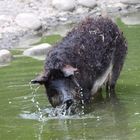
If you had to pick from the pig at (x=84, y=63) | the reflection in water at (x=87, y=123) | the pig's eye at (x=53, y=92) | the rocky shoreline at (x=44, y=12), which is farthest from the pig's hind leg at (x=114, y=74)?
the rocky shoreline at (x=44, y=12)

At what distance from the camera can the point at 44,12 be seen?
23484 mm

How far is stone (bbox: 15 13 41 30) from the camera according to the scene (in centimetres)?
2053

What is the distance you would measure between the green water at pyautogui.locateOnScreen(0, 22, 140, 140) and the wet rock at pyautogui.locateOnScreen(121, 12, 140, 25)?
8.26 metres

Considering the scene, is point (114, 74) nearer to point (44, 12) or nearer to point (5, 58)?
point (5, 58)

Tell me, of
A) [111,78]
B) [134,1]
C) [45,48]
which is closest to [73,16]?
[134,1]

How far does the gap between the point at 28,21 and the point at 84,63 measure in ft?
35.1

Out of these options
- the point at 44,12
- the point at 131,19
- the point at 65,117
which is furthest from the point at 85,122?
the point at 44,12

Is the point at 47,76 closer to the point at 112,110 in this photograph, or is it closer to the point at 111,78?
the point at 112,110

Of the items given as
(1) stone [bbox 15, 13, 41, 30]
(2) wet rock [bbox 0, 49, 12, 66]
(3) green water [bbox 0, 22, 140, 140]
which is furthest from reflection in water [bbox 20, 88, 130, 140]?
(1) stone [bbox 15, 13, 41, 30]

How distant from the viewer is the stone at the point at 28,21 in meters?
20.5

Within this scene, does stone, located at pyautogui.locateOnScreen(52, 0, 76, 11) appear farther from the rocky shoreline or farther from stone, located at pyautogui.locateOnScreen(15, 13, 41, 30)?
stone, located at pyautogui.locateOnScreen(15, 13, 41, 30)

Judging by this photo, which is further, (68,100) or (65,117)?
(65,117)

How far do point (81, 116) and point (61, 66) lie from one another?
3.20 feet

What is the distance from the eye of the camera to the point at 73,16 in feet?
76.7
